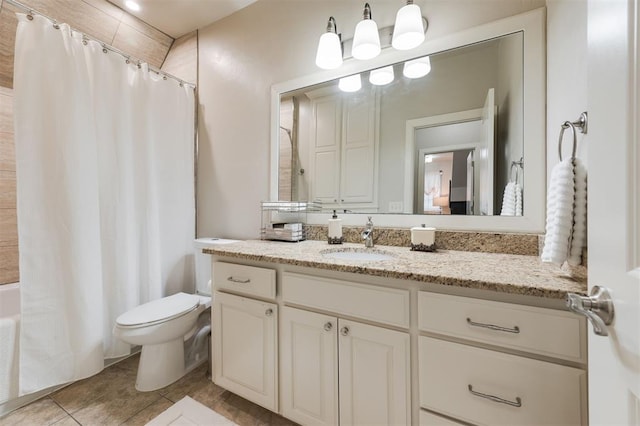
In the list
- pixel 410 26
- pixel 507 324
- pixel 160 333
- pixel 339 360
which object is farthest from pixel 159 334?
pixel 410 26

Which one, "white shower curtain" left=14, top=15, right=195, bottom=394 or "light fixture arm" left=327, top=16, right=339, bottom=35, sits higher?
"light fixture arm" left=327, top=16, right=339, bottom=35

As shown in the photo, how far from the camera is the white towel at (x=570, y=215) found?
752 mm

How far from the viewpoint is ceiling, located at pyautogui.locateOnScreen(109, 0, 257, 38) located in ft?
6.45

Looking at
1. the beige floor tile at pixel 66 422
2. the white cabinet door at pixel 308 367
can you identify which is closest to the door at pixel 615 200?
the white cabinet door at pixel 308 367

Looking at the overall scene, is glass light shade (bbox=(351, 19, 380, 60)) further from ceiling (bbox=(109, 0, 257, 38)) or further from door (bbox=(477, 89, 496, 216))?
ceiling (bbox=(109, 0, 257, 38))

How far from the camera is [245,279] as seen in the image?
4.11ft

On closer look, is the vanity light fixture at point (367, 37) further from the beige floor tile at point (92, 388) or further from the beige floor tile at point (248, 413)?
the beige floor tile at point (92, 388)

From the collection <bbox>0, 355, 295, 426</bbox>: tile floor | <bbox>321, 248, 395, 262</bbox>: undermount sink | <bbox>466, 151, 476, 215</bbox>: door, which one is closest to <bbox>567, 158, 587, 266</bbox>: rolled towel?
<bbox>466, 151, 476, 215</bbox>: door

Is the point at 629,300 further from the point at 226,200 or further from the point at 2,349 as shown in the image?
the point at 2,349

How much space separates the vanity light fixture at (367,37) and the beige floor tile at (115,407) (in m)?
2.24

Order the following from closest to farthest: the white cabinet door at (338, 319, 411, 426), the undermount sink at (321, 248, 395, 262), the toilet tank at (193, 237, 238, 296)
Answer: the white cabinet door at (338, 319, 411, 426)
the undermount sink at (321, 248, 395, 262)
the toilet tank at (193, 237, 238, 296)

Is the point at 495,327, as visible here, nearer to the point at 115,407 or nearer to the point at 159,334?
the point at 159,334

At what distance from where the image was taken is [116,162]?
1.70m

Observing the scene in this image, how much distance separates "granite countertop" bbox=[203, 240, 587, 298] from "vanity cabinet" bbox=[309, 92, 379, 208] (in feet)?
1.54
